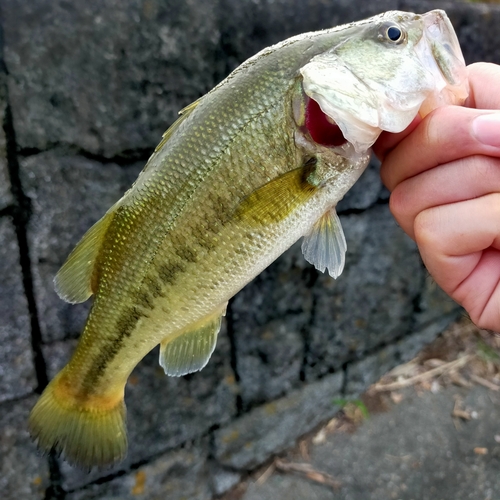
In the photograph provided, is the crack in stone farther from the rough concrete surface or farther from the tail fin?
the rough concrete surface

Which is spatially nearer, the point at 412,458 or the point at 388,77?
the point at 388,77

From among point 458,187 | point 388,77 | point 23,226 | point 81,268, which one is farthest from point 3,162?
point 458,187

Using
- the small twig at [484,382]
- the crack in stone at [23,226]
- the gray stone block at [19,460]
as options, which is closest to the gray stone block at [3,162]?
the crack in stone at [23,226]

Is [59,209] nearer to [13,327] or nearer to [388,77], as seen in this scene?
[13,327]

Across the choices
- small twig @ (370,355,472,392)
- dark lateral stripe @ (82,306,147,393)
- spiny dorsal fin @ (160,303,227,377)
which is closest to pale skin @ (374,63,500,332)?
spiny dorsal fin @ (160,303,227,377)

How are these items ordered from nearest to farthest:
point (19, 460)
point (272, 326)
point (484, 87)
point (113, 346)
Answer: point (484, 87) → point (113, 346) → point (19, 460) → point (272, 326)

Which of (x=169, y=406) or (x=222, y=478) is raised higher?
(x=169, y=406)
